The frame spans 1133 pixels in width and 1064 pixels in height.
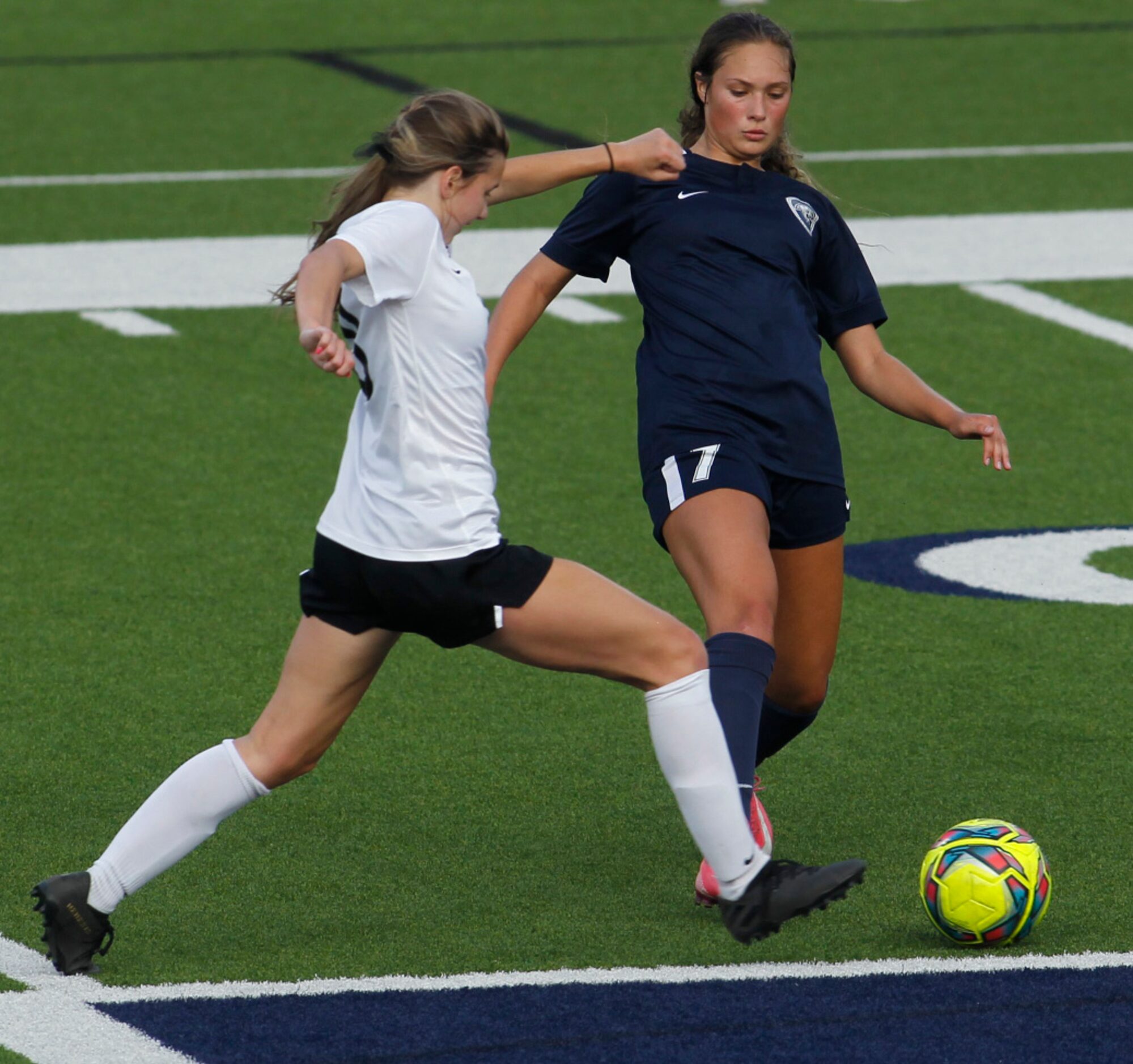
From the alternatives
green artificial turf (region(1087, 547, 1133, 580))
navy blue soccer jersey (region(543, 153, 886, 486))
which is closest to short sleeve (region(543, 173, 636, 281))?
navy blue soccer jersey (region(543, 153, 886, 486))

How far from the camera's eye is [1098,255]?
1482 cm

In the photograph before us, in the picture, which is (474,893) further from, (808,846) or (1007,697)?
(1007,697)

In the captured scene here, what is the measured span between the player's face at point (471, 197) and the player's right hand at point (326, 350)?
63 centimetres

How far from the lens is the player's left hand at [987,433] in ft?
18.4

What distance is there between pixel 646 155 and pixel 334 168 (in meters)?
13.5

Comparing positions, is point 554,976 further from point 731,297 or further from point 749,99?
point 749,99

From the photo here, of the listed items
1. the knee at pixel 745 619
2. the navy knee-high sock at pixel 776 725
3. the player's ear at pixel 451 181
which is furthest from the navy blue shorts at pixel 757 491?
the player's ear at pixel 451 181

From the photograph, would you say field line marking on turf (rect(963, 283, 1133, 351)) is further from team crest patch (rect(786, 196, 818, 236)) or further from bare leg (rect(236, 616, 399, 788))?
bare leg (rect(236, 616, 399, 788))

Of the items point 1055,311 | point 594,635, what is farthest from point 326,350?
point 1055,311

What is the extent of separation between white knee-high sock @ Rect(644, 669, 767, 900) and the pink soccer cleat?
0.95 ft

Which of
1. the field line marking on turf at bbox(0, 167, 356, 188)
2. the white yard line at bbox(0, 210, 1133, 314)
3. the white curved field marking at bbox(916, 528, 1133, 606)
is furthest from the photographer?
the field line marking on turf at bbox(0, 167, 356, 188)

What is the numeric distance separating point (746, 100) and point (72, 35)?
73.8ft

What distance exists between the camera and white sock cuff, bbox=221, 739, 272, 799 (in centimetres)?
495

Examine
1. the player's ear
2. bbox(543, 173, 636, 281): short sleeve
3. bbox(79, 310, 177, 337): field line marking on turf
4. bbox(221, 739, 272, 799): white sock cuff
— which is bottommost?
bbox(79, 310, 177, 337): field line marking on turf
